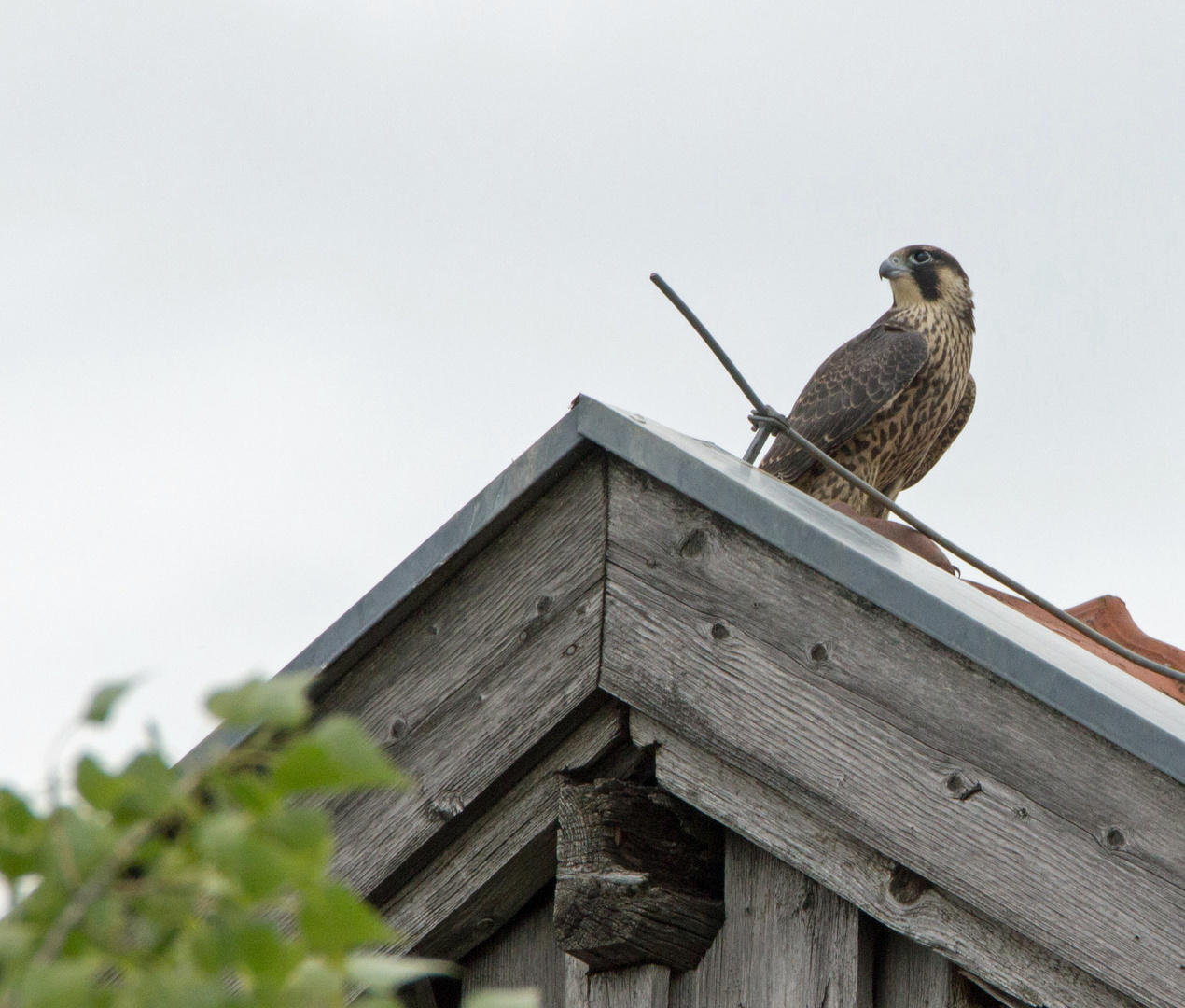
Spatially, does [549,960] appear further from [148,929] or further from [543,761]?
[148,929]

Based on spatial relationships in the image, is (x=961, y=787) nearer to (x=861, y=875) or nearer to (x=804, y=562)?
(x=861, y=875)

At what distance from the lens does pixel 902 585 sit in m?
1.84

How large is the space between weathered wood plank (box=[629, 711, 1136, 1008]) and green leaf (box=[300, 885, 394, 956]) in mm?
1314

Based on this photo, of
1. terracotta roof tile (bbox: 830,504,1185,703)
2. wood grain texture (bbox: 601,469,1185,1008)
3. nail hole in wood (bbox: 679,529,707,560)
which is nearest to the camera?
wood grain texture (bbox: 601,469,1185,1008)

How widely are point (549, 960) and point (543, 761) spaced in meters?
0.32

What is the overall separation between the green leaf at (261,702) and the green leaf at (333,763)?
16 mm

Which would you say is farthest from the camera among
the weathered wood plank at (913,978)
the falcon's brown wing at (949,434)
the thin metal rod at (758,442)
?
the falcon's brown wing at (949,434)

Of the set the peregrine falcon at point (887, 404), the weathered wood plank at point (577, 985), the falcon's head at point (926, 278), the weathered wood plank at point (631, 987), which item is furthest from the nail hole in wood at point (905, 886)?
the falcon's head at point (926, 278)

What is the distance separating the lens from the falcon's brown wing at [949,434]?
655 cm

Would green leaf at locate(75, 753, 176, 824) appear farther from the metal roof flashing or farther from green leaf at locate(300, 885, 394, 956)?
the metal roof flashing

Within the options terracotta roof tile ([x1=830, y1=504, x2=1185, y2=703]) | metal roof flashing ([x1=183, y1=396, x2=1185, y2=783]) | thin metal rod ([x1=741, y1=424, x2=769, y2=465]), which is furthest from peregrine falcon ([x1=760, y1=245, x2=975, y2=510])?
metal roof flashing ([x1=183, y1=396, x2=1185, y2=783])

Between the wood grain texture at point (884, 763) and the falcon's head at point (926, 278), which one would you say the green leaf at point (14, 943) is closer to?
the wood grain texture at point (884, 763)

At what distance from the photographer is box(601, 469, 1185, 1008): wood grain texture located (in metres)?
1.67

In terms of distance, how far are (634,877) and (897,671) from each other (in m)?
0.49
